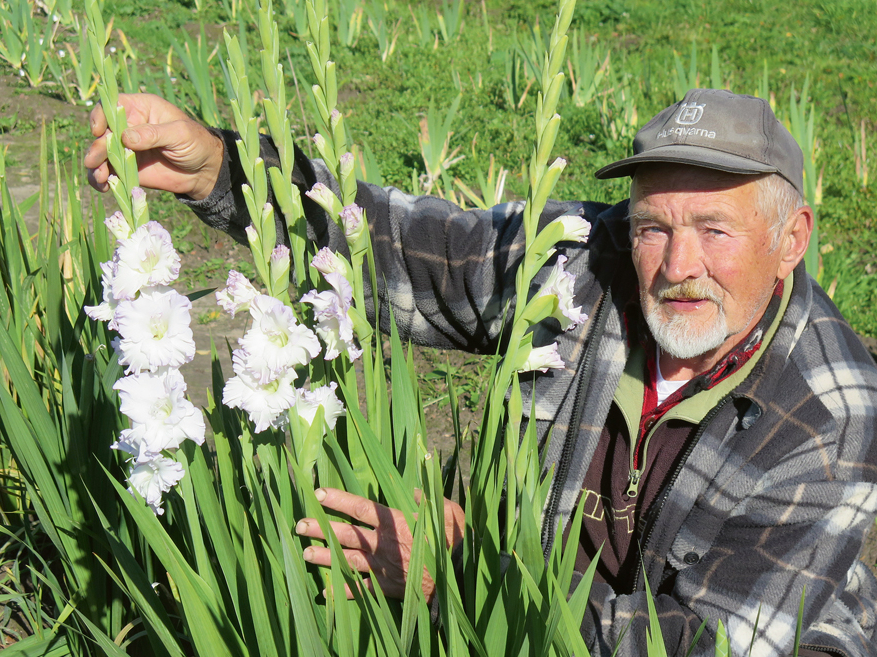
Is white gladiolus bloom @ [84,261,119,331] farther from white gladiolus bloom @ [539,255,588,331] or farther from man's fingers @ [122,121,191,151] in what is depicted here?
white gladiolus bloom @ [539,255,588,331]

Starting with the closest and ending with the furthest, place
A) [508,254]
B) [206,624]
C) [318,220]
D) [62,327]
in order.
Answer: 1. [206,624]
2. [62,327]
3. [318,220]
4. [508,254]

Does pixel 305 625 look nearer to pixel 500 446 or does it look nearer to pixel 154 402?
pixel 154 402

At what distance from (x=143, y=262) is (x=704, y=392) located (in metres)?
1.27

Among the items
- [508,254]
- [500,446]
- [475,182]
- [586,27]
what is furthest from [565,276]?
[586,27]

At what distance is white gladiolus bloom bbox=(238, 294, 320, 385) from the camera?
914mm

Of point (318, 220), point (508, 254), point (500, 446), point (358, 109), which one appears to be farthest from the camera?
point (358, 109)

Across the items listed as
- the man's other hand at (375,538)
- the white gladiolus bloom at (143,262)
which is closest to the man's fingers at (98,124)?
the white gladiolus bloom at (143,262)

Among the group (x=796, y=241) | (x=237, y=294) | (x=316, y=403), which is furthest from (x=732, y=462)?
(x=237, y=294)

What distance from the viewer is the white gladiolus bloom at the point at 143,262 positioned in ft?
2.97

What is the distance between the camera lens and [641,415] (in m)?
1.79

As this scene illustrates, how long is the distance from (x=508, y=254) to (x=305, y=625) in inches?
44.8

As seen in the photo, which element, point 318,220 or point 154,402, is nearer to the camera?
point 154,402

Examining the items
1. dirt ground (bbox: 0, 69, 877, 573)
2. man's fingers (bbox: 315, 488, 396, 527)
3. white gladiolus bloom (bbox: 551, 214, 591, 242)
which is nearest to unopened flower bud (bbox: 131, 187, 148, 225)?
man's fingers (bbox: 315, 488, 396, 527)

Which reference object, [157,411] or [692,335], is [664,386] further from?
[157,411]
